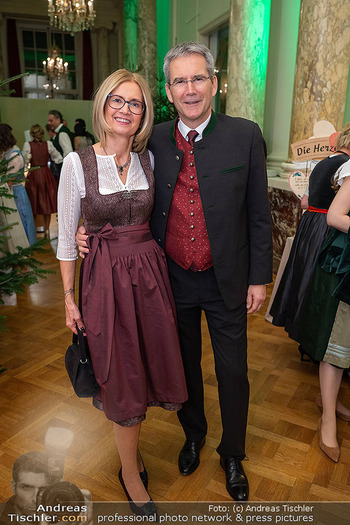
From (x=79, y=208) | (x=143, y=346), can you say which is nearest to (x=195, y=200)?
(x=79, y=208)

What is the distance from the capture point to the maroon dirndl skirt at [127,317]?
1.48m

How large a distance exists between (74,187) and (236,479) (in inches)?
53.3

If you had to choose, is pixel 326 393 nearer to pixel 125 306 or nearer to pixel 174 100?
pixel 125 306

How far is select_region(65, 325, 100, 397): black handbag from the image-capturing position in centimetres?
152

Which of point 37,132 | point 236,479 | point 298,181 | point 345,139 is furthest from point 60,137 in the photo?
point 236,479

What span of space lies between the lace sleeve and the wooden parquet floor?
3.52 feet

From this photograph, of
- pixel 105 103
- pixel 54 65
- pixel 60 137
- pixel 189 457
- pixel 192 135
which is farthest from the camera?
pixel 54 65

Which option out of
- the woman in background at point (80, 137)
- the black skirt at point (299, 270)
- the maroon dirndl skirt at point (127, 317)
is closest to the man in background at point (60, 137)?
the woman in background at point (80, 137)

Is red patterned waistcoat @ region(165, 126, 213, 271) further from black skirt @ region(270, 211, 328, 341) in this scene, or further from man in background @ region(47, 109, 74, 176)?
man in background @ region(47, 109, 74, 176)

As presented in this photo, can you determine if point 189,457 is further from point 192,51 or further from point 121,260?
point 192,51

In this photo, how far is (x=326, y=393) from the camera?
6.73 feet

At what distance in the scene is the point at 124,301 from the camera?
1483mm

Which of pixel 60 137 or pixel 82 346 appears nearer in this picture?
pixel 82 346

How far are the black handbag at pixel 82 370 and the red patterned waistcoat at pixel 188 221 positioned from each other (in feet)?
1.58
